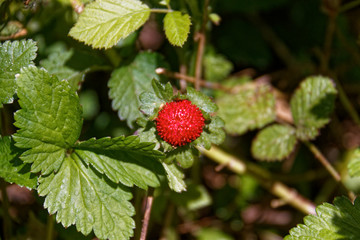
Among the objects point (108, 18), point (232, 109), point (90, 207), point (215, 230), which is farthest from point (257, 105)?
point (90, 207)

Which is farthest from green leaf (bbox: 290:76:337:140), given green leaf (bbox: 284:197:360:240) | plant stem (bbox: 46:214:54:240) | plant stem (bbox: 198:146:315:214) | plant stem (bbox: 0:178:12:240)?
plant stem (bbox: 0:178:12:240)

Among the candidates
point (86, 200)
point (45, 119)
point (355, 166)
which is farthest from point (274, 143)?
point (45, 119)

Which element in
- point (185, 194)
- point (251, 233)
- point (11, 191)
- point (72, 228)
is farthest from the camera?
point (251, 233)

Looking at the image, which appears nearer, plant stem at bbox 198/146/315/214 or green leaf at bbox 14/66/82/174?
green leaf at bbox 14/66/82/174

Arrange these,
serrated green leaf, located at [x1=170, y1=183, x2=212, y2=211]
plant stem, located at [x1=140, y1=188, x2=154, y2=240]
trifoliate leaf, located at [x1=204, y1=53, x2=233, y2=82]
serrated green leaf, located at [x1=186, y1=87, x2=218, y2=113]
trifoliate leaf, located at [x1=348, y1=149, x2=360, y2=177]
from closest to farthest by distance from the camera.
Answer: serrated green leaf, located at [x1=186, y1=87, x2=218, y2=113] < plant stem, located at [x1=140, y1=188, x2=154, y2=240] < trifoliate leaf, located at [x1=348, y1=149, x2=360, y2=177] < serrated green leaf, located at [x1=170, y1=183, x2=212, y2=211] < trifoliate leaf, located at [x1=204, y1=53, x2=233, y2=82]

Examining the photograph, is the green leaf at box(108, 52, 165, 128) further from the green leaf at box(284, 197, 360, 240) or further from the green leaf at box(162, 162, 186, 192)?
the green leaf at box(284, 197, 360, 240)

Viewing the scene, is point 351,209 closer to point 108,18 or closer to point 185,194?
point 185,194

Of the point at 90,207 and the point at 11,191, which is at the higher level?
the point at 90,207

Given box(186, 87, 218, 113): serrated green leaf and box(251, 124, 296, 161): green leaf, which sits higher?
box(186, 87, 218, 113): serrated green leaf
